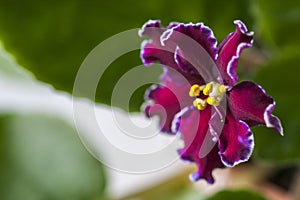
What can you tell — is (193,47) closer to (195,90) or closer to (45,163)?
(195,90)

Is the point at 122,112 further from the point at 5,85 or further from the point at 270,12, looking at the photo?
the point at 5,85

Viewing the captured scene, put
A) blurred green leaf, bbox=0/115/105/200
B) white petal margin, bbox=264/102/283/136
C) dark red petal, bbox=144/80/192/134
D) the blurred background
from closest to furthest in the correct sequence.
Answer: white petal margin, bbox=264/102/283/136, dark red petal, bbox=144/80/192/134, the blurred background, blurred green leaf, bbox=0/115/105/200

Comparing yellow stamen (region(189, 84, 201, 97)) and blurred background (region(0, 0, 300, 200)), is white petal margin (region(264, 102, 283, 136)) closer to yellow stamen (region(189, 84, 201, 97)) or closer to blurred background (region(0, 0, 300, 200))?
yellow stamen (region(189, 84, 201, 97))

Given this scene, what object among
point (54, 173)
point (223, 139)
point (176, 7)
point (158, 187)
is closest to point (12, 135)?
point (54, 173)

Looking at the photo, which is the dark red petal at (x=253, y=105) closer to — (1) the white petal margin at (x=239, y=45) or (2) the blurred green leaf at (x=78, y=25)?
(1) the white petal margin at (x=239, y=45)

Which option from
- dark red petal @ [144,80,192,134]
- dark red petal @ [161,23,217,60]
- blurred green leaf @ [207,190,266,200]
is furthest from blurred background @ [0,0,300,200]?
dark red petal @ [161,23,217,60]

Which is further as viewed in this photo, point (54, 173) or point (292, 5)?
point (54, 173)
